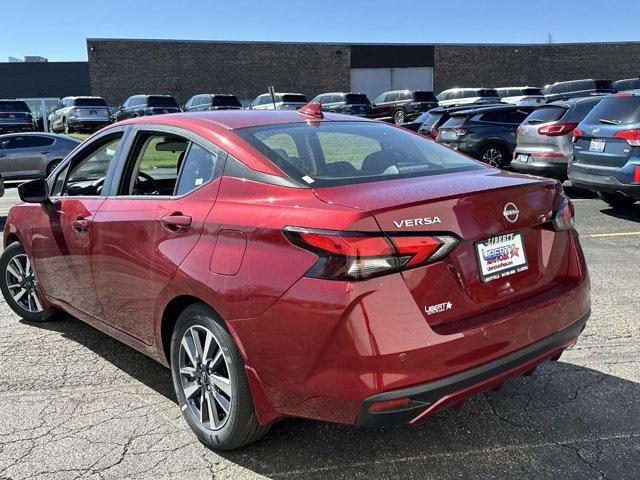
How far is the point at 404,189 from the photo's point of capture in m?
2.76

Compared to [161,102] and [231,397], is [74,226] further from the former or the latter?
[161,102]

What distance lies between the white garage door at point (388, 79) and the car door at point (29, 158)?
3377 cm

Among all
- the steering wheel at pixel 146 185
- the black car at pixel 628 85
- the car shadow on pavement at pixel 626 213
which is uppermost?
the black car at pixel 628 85

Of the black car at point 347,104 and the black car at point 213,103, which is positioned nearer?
the black car at point 347,104

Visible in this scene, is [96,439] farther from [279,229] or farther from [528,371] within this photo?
[528,371]

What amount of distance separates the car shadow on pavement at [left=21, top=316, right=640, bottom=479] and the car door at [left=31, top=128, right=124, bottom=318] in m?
0.97

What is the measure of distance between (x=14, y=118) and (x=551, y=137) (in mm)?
23444

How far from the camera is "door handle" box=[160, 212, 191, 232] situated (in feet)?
9.94

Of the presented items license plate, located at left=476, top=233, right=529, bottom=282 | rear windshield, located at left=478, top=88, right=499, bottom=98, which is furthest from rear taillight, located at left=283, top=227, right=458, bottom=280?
rear windshield, located at left=478, top=88, right=499, bottom=98

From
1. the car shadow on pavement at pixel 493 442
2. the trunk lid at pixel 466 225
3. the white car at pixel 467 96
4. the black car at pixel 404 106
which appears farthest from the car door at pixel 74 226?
the white car at pixel 467 96

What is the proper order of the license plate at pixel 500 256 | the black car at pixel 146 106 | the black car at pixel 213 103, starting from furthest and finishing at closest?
1. the black car at pixel 213 103
2. the black car at pixel 146 106
3. the license plate at pixel 500 256

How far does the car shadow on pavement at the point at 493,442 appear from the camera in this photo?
2.83 meters

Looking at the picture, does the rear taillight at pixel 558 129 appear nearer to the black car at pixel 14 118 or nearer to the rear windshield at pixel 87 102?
the black car at pixel 14 118

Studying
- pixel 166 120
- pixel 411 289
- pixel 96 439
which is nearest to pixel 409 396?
pixel 411 289
